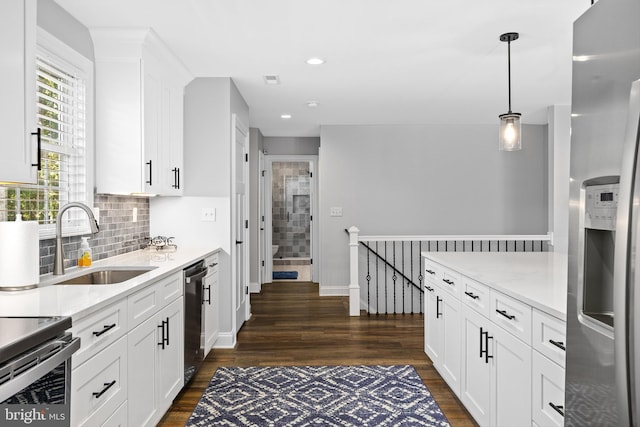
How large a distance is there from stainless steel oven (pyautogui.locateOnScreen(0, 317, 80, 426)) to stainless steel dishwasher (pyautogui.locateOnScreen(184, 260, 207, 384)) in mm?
1552

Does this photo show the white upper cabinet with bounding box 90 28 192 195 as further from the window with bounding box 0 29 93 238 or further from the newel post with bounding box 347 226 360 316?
the newel post with bounding box 347 226 360 316

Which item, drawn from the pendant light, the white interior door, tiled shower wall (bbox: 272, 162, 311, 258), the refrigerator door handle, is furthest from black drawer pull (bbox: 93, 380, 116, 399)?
tiled shower wall (bbox: 272, 162, 311, 258)

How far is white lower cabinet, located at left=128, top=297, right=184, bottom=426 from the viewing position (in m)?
2.18

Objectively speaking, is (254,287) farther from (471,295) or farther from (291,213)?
(471,295)

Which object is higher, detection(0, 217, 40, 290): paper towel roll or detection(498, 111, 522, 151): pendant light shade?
detection(498, 111, 522, 151): pendant light shade

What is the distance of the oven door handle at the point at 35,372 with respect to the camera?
1.13 metres

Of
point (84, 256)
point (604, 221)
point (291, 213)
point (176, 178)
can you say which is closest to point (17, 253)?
point (84, 256)

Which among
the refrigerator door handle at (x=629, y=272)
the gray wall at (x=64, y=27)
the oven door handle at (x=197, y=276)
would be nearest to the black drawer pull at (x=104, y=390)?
the oven door handle at (x=197, y=276)

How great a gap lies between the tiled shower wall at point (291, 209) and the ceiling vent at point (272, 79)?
5.29 metres

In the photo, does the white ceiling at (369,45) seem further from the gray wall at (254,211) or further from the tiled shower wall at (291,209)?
the tiled shower wall at (291,209)

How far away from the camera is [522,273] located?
2424 mm

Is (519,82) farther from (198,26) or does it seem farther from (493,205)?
(198,26)

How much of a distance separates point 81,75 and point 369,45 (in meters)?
1.97

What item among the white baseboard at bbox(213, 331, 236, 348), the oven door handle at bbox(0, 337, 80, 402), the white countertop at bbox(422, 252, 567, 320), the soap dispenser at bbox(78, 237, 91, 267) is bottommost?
the white baseboard at bbox(213, 331, 236, 348)
